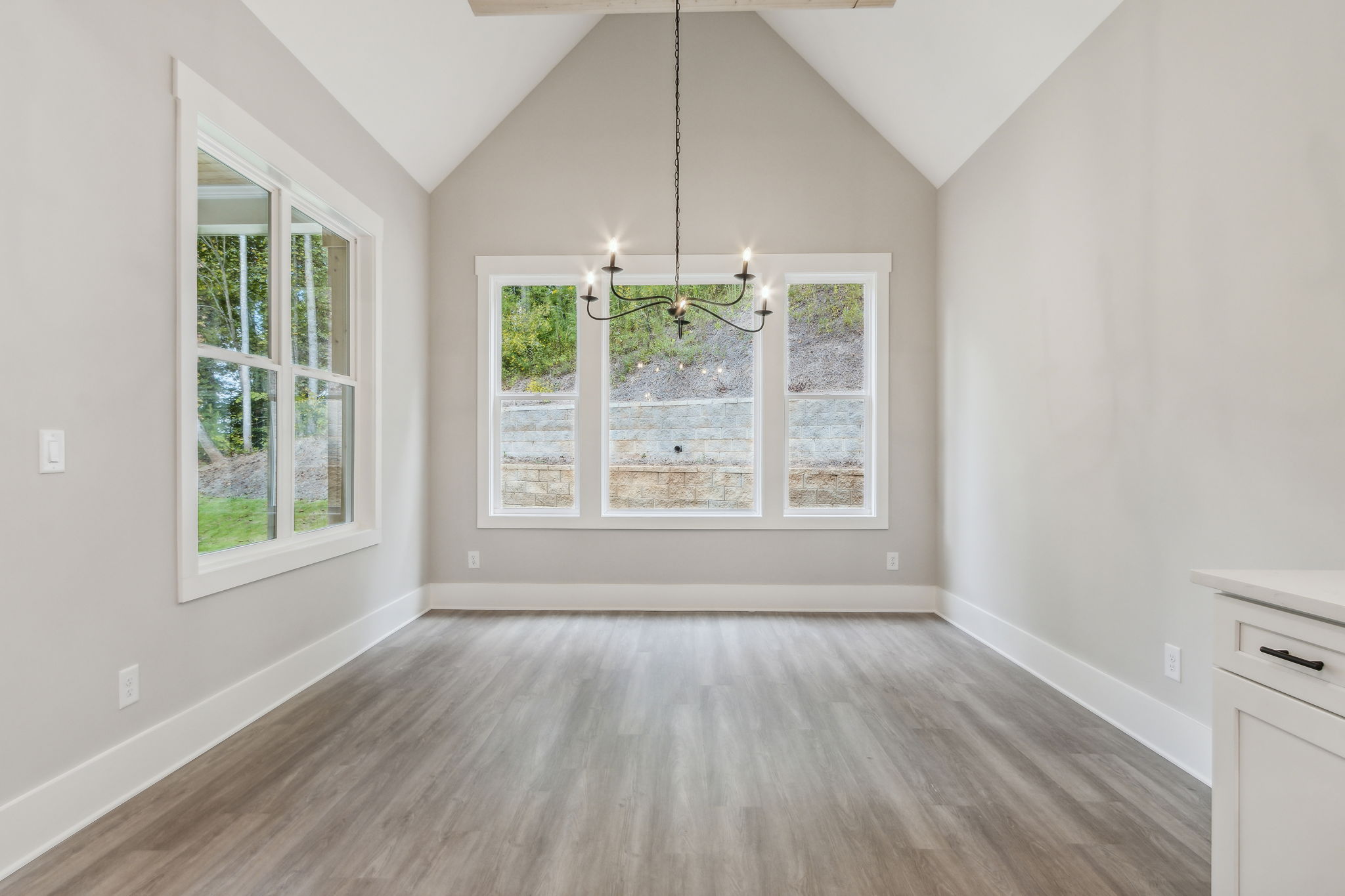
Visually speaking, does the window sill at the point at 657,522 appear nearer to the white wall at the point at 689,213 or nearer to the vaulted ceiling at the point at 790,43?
the white wall at the point at 689,213

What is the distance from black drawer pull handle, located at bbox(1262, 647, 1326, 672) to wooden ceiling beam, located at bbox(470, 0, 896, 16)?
11.0 ft

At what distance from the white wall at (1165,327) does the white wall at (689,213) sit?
32.7 inches

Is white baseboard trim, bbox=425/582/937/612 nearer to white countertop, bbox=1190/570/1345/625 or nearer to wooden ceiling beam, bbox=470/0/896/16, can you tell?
white countertop, bbox=1190/570/1345/625

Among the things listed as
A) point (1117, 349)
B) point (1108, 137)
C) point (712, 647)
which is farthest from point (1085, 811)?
point (1108, 137)

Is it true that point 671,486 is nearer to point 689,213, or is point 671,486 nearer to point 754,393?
point 754,393

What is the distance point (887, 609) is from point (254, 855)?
12.4 feet

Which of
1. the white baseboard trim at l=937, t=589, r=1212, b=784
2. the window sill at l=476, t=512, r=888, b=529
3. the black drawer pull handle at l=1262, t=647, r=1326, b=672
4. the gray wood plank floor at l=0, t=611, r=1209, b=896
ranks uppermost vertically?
the black drawer pull handle at l=1262, t=647, r=1326, b=672

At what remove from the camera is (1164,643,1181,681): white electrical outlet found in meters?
2.34

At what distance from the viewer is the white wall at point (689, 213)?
4.54 meters

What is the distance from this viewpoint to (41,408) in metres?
1.82

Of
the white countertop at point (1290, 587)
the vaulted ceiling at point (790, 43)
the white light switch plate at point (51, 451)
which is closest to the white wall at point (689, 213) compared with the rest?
the vaulted ceiling at point (790, 43)

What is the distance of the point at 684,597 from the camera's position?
458 cm

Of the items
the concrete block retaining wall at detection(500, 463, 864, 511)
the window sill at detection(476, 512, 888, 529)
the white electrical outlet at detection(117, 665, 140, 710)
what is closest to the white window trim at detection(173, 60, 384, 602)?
the white electrical outlet at detection(117, 665, 140, 710)

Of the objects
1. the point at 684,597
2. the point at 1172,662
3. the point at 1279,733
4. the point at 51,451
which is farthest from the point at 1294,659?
the point at 684,597
